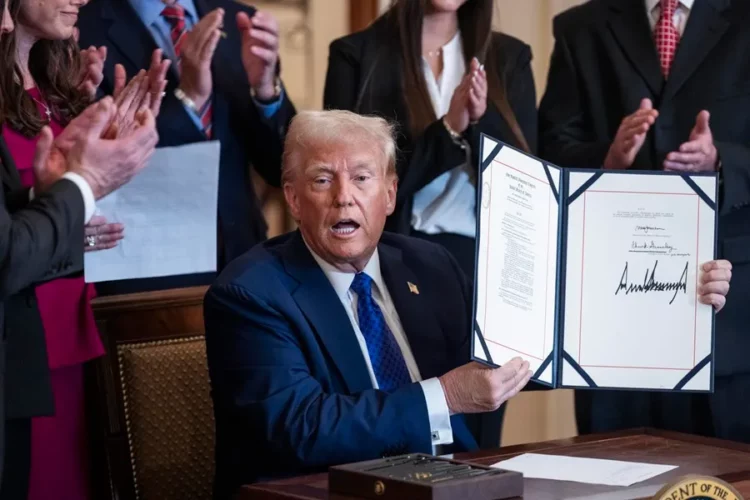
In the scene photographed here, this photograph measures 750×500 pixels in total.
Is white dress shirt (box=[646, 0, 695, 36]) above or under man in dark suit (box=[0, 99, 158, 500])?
above

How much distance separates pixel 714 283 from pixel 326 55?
221 cm

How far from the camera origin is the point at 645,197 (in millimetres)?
2531

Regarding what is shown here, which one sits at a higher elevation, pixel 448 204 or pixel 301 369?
pixel 448 204

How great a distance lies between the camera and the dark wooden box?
1763 millimetres

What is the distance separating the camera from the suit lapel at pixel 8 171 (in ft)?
8.29

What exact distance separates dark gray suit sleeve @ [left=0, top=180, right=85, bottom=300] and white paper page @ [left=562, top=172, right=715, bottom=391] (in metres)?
0.96

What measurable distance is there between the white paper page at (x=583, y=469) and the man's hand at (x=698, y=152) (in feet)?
3.62

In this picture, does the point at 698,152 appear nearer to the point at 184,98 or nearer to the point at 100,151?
the point at 184,98

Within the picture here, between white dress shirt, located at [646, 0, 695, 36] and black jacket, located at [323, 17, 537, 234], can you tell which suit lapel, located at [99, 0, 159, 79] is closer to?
black jacket, located at [323, 17, 537, 234]

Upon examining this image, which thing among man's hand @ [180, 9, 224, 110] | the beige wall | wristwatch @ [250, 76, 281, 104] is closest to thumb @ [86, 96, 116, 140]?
man's hand @ [180, 9, 224, 110]

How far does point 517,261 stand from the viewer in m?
2.36

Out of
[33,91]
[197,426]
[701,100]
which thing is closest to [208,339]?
[197,426]

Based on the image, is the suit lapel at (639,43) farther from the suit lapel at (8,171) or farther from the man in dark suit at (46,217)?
the suit lapel at (8,171)
